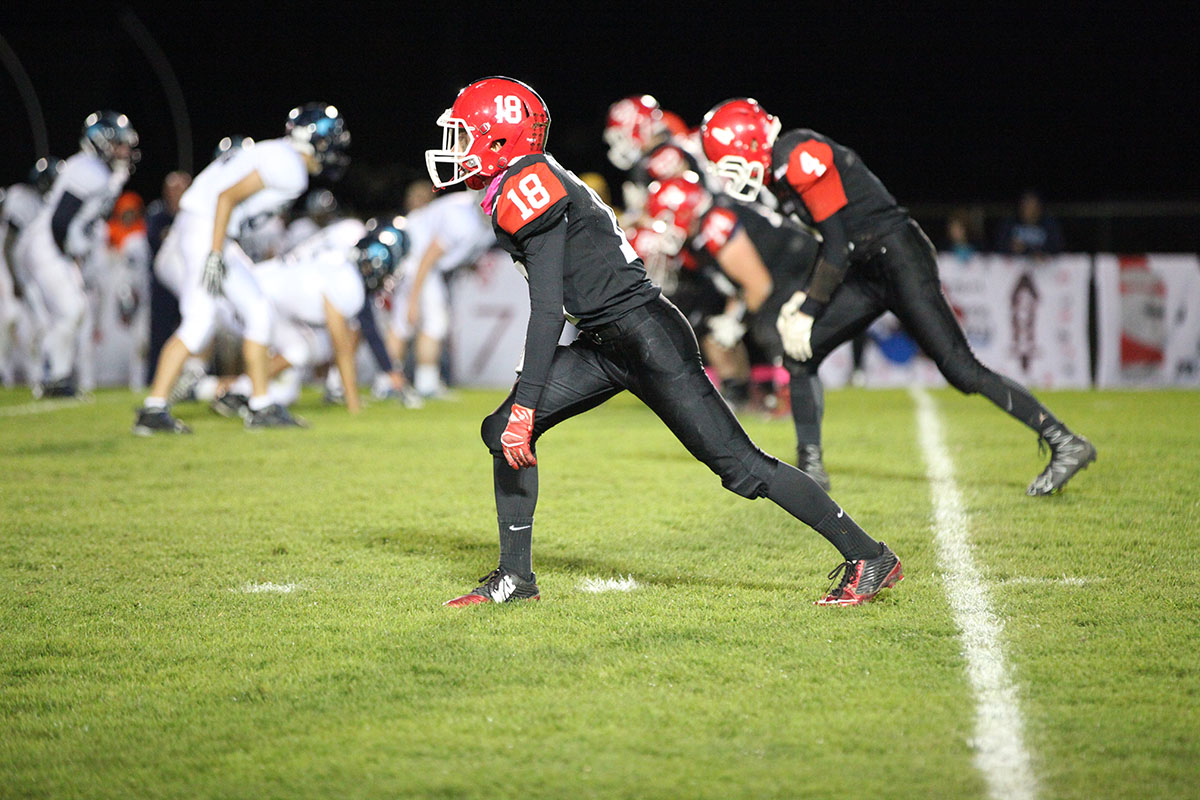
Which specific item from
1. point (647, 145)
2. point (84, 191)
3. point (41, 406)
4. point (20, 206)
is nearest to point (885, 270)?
point (647, 145)

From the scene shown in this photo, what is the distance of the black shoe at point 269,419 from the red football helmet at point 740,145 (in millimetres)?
4759

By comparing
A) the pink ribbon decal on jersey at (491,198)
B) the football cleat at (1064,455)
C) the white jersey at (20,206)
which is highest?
the white jersey at (20,206)

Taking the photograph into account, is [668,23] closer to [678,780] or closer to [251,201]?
[251,201]

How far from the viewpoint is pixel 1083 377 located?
45.8 feet

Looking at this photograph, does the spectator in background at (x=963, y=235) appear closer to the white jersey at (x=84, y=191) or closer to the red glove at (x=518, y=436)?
the white jersey at (x=84, y=191)

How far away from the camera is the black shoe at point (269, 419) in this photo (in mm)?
9547

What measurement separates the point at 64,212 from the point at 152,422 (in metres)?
3.35

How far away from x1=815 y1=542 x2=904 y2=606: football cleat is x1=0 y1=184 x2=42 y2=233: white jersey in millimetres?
11896

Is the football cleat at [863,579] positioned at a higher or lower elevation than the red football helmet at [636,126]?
lower

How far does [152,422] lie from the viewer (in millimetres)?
8992

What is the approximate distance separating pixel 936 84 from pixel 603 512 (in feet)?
67.9

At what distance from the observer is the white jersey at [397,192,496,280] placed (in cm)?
1200

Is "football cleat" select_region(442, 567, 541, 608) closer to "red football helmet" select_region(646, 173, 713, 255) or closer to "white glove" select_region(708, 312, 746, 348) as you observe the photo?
"red football helmet" select_region(646, 173, 713, 255)

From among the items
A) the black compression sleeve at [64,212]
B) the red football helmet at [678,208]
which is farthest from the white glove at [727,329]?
the black compression sleeve at [64,212]
